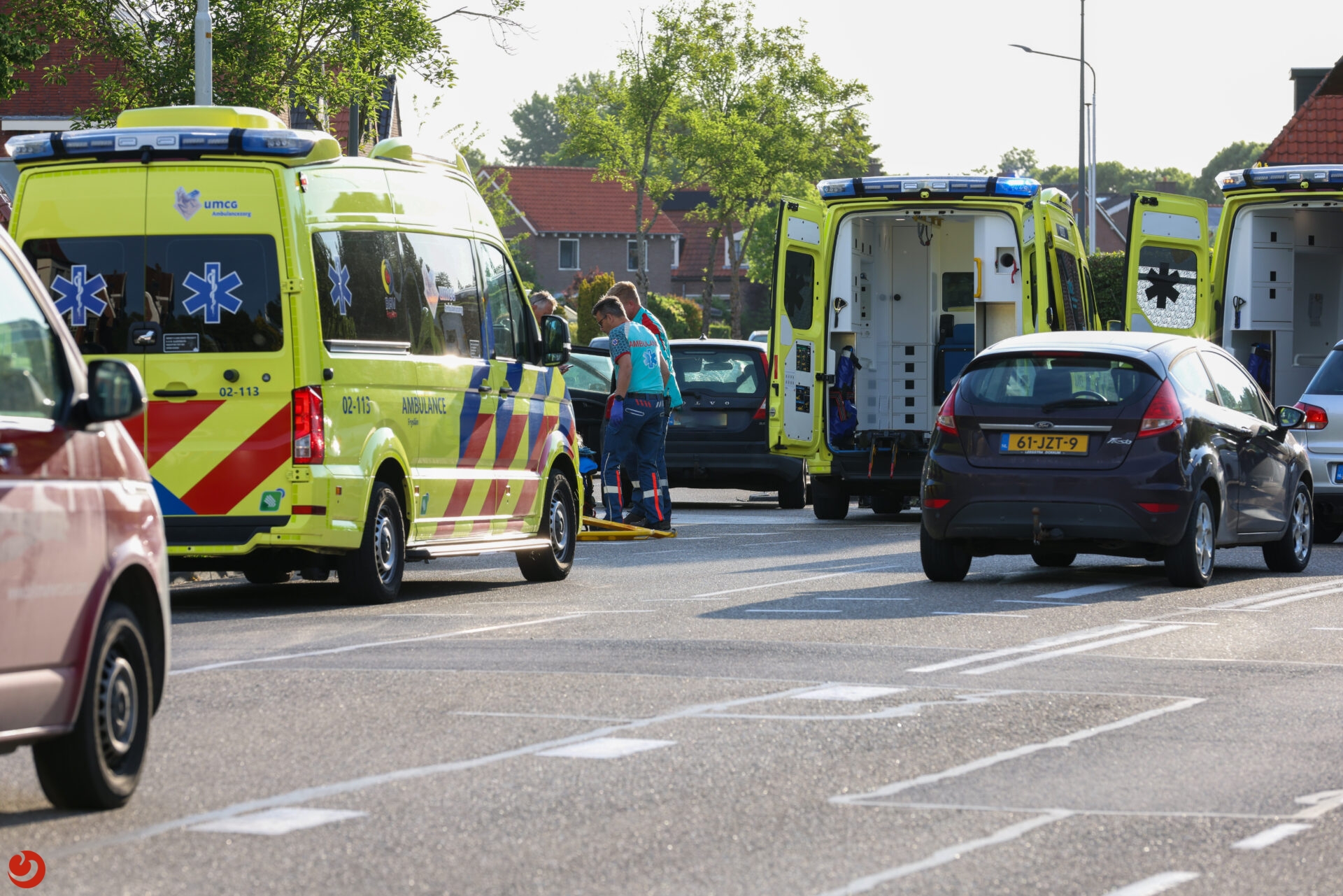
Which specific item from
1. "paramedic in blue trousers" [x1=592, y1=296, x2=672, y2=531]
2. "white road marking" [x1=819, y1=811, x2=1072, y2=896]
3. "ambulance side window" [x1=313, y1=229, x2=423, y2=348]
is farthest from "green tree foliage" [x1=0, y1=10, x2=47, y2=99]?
"white road marking" [x1=819, y1=811, x2=1072, y2=896]

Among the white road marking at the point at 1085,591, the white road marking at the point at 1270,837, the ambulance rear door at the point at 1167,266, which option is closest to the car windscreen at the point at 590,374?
the ambulance rear door at the point at 1167,266

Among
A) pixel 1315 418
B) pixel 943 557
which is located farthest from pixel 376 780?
pixel 1315 418

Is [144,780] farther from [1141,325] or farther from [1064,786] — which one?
[1141,325]

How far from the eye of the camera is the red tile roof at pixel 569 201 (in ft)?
348

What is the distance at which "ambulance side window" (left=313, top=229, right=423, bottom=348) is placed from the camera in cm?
1216

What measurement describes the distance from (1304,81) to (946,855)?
5402 centimetres

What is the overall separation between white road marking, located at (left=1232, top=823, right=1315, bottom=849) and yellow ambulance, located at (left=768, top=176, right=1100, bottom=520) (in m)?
Answer: 13.5

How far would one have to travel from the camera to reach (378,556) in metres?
12.6

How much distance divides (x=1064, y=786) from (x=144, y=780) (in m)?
2.82

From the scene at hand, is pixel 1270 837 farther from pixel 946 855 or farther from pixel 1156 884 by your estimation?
pixel 946 855

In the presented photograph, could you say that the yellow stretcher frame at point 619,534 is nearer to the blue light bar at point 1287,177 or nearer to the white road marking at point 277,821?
the blue light bar at point 1287,177

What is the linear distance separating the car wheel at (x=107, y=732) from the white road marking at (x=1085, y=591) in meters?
7.61

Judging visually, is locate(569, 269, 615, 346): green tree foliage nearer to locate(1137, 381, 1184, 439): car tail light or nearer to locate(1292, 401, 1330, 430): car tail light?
locate(1292, 401, 1330, 430): car tail light

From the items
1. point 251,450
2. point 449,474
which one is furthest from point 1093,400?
point 251,450
